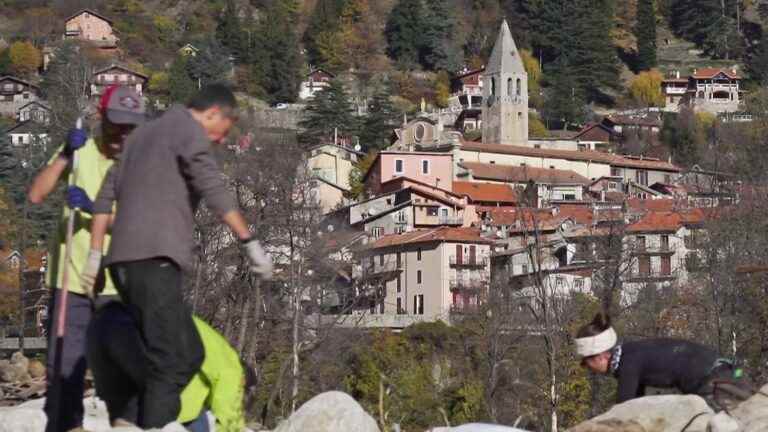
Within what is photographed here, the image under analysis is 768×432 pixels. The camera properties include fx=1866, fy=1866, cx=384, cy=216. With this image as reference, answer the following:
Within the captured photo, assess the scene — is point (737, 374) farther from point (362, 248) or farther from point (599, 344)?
point (362, 248)

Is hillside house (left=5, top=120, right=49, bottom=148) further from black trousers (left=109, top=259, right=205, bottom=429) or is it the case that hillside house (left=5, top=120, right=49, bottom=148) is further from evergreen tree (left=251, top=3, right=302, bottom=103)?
black trousers (left=109, top=259, right=205, bottom=429)

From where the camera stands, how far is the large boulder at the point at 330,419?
809cm

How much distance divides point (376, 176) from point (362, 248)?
94.3ft

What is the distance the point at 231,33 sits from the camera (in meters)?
133

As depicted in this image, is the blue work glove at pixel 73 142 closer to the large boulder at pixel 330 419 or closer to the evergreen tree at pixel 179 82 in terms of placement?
the large boulder at pixel 330 419

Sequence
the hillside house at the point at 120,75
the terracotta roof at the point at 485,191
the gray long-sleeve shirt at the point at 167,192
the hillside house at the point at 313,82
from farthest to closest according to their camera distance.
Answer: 1. the hillside house at the point at 313,82
2. the hillside house at the point at 120,75
3. the terracotta roof at the point at 485,191
4. the gray long-sleeve shirt at the point at 167,192

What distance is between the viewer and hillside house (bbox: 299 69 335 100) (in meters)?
126

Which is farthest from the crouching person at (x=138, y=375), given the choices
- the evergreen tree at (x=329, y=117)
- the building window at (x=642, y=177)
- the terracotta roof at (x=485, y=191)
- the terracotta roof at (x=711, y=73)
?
the terracotta roof at (x=711, y=73)

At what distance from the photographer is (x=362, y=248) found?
201ft

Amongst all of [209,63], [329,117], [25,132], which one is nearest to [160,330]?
[25,132]

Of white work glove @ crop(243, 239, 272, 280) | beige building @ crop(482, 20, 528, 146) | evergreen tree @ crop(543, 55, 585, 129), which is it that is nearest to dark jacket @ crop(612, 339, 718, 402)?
white work glove @ crop(243, 239, 272, 280)

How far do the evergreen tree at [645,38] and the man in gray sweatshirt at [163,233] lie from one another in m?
131

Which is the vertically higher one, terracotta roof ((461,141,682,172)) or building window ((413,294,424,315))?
terracotta roof ((461,141,682,172))

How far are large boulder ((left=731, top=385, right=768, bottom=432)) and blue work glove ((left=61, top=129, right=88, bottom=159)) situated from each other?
9.21ft
